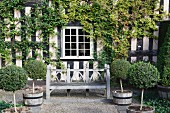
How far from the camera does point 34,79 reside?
256 inches

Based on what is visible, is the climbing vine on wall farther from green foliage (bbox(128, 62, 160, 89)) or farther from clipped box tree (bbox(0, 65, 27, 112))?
clipped box tree (bbox(0, 65, 27, 112))

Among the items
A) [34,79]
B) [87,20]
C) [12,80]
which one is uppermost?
[87,20]

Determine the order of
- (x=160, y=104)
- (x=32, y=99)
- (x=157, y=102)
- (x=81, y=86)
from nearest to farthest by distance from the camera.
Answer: (x=32, y=99)
(x=160, y=104)
(x=157, y=102)
(x=81, y=86)

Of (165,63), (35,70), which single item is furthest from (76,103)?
(165,63)

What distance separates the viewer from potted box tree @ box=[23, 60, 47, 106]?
6.08m

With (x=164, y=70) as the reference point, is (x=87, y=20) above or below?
above

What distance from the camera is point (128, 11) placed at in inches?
338

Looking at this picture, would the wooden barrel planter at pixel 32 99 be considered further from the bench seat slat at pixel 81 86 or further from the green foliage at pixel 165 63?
the green foliage at pixel 165 63

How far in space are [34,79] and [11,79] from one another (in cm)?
163

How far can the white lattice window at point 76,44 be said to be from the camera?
8.66 meters

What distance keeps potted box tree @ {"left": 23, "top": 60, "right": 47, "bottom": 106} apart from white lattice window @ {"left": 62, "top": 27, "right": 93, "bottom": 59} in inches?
82.2

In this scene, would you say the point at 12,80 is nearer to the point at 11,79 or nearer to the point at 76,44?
the point at 11,79

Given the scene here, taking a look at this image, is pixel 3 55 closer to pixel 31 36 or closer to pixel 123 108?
pixel 31 36

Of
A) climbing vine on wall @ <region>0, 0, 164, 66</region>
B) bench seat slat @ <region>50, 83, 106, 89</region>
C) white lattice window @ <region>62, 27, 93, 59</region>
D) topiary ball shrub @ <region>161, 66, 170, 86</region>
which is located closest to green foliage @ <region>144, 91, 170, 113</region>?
topiary ball shrub @ <region>161, 66, 170, 86</region>
